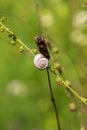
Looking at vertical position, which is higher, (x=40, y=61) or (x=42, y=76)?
(x=42, y=76)

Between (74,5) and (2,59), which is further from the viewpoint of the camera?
(2,59)

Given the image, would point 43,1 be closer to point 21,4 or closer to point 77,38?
point 21,4

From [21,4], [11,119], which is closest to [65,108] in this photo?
[11,119]

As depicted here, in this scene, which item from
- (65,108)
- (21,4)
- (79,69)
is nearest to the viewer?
(79,69)

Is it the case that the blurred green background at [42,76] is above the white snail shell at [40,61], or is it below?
above

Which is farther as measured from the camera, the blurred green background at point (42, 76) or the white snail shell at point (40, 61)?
the blurred green background at point (42, 76)

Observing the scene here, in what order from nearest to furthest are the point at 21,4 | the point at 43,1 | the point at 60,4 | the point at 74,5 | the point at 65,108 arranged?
the point at 74,5 < the point at 65,108 < the point at 60,4 < the point at 43,1 < the point at 21,4

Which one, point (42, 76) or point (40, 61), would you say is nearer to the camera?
point (40, 61)

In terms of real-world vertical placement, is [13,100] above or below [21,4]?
below

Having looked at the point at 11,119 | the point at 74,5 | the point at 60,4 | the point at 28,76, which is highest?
the point at 60,4
